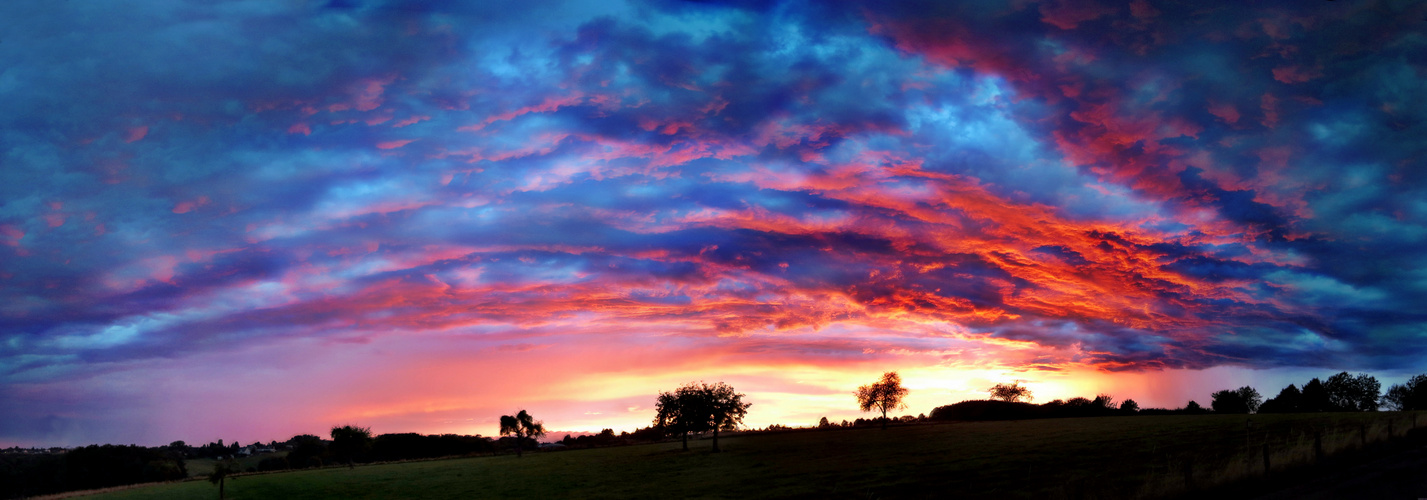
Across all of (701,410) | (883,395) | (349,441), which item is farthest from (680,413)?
(349,441)

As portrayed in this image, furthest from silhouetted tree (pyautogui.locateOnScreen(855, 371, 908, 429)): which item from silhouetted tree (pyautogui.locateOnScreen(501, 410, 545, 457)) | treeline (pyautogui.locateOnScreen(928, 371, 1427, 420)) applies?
silhouetted tree (pyautogui.locateOnScreen(501, 410, 545, 457))

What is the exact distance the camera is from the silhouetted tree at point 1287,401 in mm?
162750

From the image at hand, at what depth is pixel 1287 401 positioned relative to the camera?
171875 millimetres

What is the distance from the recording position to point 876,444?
86.9 meters

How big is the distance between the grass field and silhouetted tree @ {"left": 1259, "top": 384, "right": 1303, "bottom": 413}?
103m

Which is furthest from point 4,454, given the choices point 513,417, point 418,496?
point 418,496

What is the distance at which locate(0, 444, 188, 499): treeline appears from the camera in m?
134

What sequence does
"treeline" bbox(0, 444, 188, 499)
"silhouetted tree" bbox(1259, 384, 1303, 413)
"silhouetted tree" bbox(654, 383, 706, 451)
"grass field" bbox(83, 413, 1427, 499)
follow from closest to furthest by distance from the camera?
"grass field" bbox(83, 413, 1427, 499) < "silhouetted tree" bbox(654, 383, 706, 451) < "treeline" bbox(0, 444, 188, 499) < "silhouetted tree" bbox(1259, 384, 1303, 413)

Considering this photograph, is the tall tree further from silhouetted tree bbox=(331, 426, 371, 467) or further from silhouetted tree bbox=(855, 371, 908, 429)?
silhouetted tree bbox=(331, 426, 371, 467)

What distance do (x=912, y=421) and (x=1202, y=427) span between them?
83288 mm

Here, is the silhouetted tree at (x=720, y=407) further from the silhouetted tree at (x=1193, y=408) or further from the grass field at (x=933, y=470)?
the silhouetted tree at (x=1193, y=408)

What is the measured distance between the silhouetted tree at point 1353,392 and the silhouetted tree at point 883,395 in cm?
11325

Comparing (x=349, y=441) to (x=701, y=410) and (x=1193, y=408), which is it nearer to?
(x=701, y=410)

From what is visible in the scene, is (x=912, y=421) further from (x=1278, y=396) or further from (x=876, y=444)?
(x=1278, y=396)
